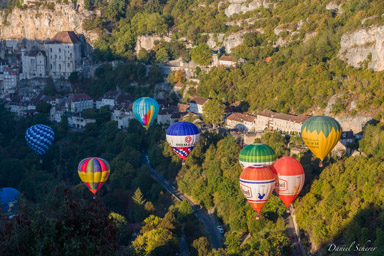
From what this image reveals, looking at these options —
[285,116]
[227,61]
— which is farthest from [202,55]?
[285,116]

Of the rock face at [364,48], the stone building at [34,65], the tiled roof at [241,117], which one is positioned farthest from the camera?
the stone building at [34,65]

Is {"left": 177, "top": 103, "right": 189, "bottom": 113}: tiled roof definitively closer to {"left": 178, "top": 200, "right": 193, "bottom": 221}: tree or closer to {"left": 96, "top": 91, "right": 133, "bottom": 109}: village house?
{"left": 96, "top": 91, "right": 133, "bottom": 109}: village house

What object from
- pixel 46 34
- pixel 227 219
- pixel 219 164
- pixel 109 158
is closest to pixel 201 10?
pixel 46 34

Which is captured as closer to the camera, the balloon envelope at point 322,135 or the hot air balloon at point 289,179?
the hot air balloon at point 289,179

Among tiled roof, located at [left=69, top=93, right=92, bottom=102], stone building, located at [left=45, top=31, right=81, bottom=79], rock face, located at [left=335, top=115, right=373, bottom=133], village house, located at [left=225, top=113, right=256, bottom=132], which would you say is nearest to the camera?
rock face, located at [left=335, top=115, right=373, bottom=133]

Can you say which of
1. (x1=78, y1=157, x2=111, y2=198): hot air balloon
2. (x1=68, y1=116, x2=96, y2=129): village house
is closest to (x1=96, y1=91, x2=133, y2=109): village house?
(x1=68, y1=116, x2=96, y2=129): village house

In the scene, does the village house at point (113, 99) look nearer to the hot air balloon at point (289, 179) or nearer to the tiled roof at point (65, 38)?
the tiled roof at point (65, 38)

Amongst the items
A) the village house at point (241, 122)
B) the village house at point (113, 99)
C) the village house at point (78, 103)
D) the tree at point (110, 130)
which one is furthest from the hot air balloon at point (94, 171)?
the village house at point (78, 103)
